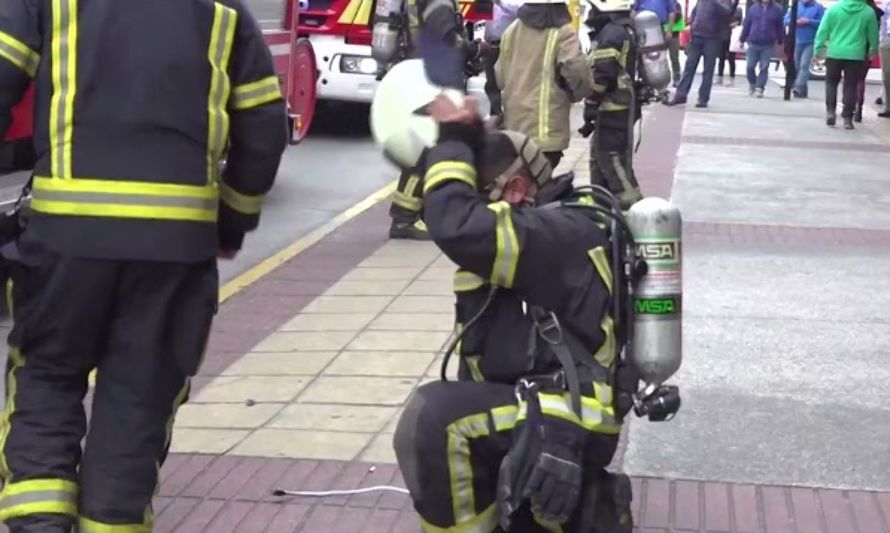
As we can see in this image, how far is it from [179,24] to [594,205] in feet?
3.76

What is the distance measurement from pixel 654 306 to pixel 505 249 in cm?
43

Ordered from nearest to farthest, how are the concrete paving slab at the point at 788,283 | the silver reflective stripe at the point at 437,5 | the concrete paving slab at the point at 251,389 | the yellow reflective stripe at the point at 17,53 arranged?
the yellow reflective stripe at the point at 17,53 → the concrete paving slab at the point at 251,389 → the concrete paving slab at the point at 788,283 → the silver reflective stripe at the point at 437,5

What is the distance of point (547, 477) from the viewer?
368 centimetres

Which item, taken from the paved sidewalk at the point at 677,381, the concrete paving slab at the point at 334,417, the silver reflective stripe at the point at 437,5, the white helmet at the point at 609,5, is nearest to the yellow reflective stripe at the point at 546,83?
the silver reflective stripe at the point at 437,5

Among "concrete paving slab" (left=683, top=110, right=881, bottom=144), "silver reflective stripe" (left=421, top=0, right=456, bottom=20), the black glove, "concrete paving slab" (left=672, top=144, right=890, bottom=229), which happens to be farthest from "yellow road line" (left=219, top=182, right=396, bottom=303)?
"concrete paving slab" (left=683, top=110, right=881, bottom=144)

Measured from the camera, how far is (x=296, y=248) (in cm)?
965

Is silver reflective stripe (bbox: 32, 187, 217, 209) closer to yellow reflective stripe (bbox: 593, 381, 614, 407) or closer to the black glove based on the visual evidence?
the black glove

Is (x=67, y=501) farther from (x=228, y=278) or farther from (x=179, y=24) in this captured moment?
(x=228, y=278)

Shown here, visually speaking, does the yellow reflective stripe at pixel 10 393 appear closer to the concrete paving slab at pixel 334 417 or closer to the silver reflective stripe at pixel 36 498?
the silver reflective stripe at pixel 36 498

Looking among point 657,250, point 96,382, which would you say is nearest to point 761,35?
point 657,250

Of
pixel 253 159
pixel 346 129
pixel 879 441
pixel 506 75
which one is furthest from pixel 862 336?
pixel 346 129

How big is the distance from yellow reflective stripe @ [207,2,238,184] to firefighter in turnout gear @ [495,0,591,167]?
4.94 m

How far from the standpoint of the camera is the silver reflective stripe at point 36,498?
12.1 ft

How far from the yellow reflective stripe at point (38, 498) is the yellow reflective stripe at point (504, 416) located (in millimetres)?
1049
